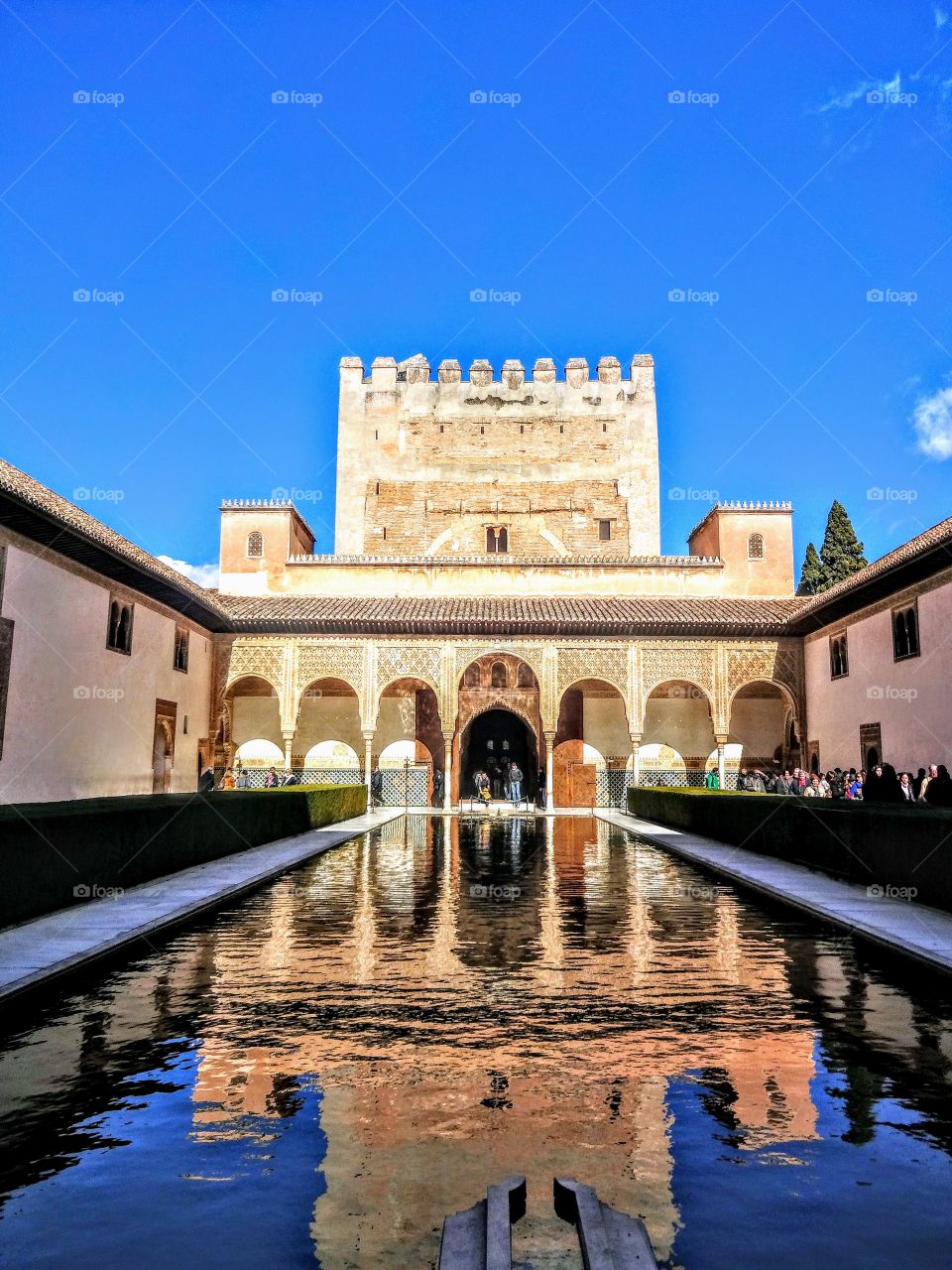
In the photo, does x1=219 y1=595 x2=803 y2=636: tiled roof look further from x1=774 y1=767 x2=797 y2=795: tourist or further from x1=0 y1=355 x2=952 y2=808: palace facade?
x1=774 y1=767 x2=797 y2=795: tourist

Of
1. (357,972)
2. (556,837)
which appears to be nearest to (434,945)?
(357,972)

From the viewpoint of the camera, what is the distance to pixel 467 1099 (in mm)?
3506

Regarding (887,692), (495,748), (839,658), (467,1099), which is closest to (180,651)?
(495,748)

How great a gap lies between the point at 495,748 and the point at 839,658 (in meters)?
13.1

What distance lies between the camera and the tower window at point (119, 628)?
60.1 ft

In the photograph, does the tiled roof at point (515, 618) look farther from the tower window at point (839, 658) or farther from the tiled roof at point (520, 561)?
the tiled roof at point (520, 561)

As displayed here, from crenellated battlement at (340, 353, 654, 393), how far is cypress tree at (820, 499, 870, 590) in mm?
11067

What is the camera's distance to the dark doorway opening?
103 ft

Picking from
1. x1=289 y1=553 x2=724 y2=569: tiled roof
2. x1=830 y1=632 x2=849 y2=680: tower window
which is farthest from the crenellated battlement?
x1=830 y1=632 x2=849 y2=680: tower window

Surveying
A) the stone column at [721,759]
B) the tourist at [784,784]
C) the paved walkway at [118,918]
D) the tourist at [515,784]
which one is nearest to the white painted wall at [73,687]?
the paved walkway at [118,918]

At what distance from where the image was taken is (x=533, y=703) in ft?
93.2

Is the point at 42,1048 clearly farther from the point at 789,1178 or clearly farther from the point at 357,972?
the point at 789,1178

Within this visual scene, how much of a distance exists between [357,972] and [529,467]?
3021 centimetres

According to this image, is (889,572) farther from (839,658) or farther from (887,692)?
(839,658)
